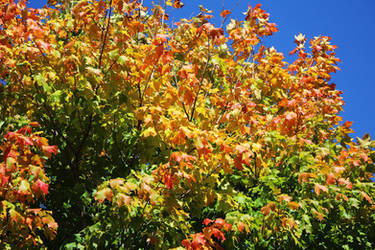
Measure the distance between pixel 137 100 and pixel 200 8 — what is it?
2286mm

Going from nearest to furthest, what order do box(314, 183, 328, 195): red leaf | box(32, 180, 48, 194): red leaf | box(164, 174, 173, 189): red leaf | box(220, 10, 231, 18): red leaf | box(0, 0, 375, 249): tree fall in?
1. box(32, 180, 48, 194): red leaf
2. box(164, 174, 173, 189): red leaf
3. box(0, 0, 375, 249): tree
4. box(314, 183, 328, 195): red leaf
5. box(220, 10, 231, 18): red leaf

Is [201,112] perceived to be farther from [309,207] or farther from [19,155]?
[19,155]

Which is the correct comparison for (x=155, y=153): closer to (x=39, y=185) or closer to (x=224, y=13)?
(x=39, y=185)

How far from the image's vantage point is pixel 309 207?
16.8ft

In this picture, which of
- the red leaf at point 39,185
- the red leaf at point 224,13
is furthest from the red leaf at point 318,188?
the red leaf at point 39,185

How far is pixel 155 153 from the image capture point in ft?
18.0

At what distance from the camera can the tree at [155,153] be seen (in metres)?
4.50

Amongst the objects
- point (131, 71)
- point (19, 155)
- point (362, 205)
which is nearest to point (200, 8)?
point (131, 71)

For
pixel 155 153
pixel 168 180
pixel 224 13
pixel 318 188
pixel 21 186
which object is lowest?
pixel 21 186

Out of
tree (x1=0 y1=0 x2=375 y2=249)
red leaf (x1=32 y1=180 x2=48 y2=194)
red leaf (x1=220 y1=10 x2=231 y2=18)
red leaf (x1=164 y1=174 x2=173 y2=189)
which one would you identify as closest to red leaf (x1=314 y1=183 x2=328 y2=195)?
tree (x1=0 y1=0 x2=375 y2=249)

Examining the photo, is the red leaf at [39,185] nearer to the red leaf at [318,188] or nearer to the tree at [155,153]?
the tree at [155,153]

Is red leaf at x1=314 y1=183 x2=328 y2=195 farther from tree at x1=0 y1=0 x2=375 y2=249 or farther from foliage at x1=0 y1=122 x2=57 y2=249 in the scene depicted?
foliage at x1=0 y1=122 x2=57 y2=249

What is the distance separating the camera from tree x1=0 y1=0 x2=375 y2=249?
177 inches

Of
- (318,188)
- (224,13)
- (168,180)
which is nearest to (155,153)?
(168,180)
